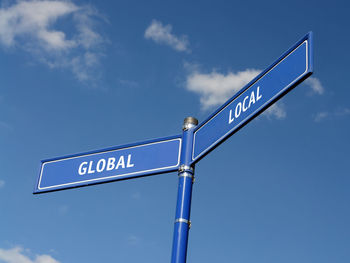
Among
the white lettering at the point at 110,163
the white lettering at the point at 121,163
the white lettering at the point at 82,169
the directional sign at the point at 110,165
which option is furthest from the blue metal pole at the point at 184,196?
the white lettering at the point at 82,169

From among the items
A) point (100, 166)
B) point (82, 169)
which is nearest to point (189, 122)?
point (100, 166)

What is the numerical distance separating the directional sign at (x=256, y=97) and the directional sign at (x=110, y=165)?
35 centimetres

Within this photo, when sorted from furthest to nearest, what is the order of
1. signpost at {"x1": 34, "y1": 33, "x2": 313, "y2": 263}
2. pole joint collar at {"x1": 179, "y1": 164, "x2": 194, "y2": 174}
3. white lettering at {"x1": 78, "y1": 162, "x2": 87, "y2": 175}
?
1. white lettering at {"x1": 78, "y1": 162, "x2": 87, "y2": 175}
2. pole joint collar at {"x1": 179, "y1": 164, "x2": 194, "y2": 174}
3. signpost at {"x1": 34, "y1": 33, "x2": 313, "y2": 263}

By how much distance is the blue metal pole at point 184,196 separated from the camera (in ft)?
12.7

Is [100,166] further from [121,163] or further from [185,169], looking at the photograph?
[185,169]

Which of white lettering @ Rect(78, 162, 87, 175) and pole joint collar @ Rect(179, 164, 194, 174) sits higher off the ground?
white lettering @ Rect(78, 162, 87, 175)

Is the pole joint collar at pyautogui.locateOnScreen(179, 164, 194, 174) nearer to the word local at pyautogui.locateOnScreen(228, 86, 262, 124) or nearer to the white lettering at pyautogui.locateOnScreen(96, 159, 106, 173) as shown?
the word local at pyautogui.locateOnScreen(228, 86, 262, 124)

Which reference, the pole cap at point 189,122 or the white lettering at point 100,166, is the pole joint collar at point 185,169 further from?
the white lettering at point 100,166

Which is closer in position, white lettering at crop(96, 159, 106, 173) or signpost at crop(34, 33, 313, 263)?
signpost at crop(34, 33, 313, 263)

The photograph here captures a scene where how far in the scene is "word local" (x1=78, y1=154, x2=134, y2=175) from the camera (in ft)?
15.6

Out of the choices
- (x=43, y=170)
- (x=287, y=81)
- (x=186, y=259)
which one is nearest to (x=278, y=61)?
(x=287, y=81)

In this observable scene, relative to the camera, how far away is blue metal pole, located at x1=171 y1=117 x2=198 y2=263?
12.7 feet

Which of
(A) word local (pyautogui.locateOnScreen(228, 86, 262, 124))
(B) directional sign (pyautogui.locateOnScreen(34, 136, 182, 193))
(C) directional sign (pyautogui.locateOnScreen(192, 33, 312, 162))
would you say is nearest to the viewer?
(C) directional sign (pyautogui.locateOnScreen(192, 33, 312, 162))

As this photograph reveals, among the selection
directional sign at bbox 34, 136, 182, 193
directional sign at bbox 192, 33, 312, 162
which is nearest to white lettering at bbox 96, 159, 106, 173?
directional sign at bbox 34, 136, 182, 193
